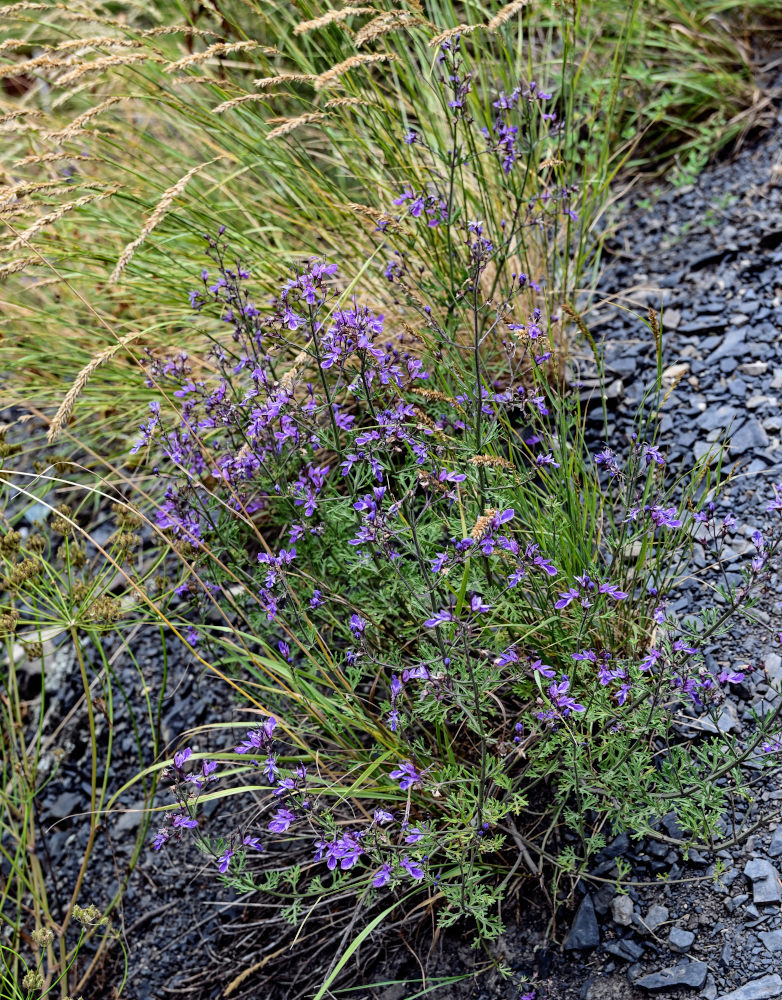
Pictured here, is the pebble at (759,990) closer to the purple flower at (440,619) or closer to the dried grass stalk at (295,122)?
the purple flower at (440,619)

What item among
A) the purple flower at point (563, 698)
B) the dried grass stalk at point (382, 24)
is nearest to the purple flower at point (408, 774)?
the purple flower at point (563, 698)

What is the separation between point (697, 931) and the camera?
6.84 ft

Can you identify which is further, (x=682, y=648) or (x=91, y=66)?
(x=91, y=66)

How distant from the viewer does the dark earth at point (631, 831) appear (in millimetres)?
2100

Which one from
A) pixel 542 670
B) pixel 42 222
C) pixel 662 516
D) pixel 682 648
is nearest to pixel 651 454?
pixel 662 516

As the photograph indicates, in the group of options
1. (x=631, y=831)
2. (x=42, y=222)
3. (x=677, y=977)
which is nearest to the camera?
(x=677, y=977)

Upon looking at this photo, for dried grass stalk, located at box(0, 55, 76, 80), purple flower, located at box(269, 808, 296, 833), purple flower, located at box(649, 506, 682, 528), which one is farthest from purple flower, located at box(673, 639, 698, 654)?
dried grass stalk, located at box(0, 55, 76, 80)

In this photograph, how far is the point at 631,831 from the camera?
2.28 m

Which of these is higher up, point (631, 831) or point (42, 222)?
point (42, 222)

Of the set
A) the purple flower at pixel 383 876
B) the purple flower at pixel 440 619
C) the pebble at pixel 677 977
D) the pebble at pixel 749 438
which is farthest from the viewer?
the pebble at pixel 749 438

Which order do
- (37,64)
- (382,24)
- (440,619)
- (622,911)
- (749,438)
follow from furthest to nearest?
(749,438) < (37,64) < (382,24) < (622,911) < (440,619)

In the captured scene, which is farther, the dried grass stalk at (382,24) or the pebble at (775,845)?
the dried grass stalk at (382,24)

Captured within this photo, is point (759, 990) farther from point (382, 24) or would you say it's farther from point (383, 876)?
point (382, 24)

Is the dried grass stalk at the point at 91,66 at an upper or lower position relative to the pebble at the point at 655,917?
upper
